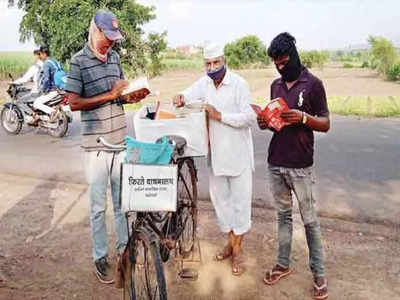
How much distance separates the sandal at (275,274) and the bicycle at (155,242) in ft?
1.81

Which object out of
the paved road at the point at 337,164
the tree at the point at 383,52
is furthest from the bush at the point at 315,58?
the paved road at the point at 337,164

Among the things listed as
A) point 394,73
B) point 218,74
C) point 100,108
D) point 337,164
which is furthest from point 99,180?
point 394,73

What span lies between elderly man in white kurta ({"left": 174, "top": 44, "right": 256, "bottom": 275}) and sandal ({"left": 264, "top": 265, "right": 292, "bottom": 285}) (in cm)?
24

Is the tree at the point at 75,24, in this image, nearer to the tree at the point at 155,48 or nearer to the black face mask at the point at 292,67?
the tree at the point at 155,48

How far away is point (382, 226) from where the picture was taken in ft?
14.1

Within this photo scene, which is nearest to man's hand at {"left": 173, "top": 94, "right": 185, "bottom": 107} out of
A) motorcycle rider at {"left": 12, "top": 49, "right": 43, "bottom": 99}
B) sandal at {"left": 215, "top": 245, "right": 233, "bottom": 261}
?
sandal at {"left": 215, "top": 245, "right": 233, "bottom": 261}

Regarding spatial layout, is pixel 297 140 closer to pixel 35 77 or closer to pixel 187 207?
pixel 187 207

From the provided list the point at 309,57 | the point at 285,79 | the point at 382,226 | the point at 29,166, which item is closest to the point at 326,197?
the point at 382,226

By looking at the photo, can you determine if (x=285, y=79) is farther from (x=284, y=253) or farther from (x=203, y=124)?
(x=284, y=253)

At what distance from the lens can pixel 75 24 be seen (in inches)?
628

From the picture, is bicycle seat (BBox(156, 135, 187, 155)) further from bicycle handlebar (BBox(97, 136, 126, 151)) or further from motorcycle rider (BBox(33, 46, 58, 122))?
motorcycle rider (BBox(33, 46, 58, 122))

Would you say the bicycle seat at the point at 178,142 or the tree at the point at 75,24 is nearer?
the bicycle seat at the point at 178,142

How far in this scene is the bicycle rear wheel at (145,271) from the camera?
8.30ft

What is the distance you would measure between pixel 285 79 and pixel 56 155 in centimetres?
530
